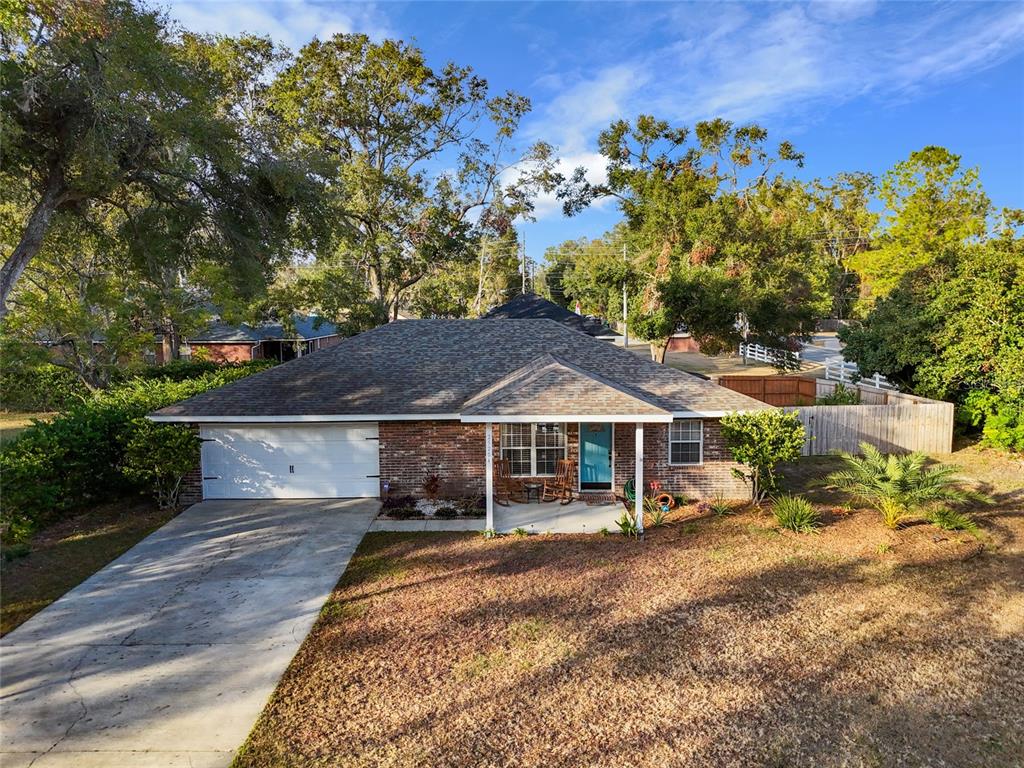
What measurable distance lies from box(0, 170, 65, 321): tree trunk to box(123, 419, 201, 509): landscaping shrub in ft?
12.0

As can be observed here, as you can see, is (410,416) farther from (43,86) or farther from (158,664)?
(43,86)

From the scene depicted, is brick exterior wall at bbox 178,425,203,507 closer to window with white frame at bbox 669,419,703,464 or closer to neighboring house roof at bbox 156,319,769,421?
neighboring house roof at bbox 156,319,769,421

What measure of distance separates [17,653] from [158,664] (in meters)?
1.84

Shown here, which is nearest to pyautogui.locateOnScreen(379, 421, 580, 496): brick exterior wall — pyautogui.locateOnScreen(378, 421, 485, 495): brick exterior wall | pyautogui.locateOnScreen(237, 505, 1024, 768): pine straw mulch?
pyautogui.locateOnScreen(378, 421, 485, 495): brick exterior wall

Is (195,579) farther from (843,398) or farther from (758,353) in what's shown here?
(758,353)

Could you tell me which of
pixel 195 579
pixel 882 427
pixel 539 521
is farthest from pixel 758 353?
pixel 195 579

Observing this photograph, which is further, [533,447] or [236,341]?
[236,341]

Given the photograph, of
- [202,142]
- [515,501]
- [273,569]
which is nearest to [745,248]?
[515,501]

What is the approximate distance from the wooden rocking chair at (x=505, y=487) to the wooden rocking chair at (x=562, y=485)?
55 cm

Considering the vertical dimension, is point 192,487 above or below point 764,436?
below

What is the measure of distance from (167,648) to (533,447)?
7.99 meters

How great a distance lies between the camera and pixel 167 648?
23.0ft

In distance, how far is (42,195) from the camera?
11961 millimetres

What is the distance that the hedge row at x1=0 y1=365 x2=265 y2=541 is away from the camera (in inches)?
384
